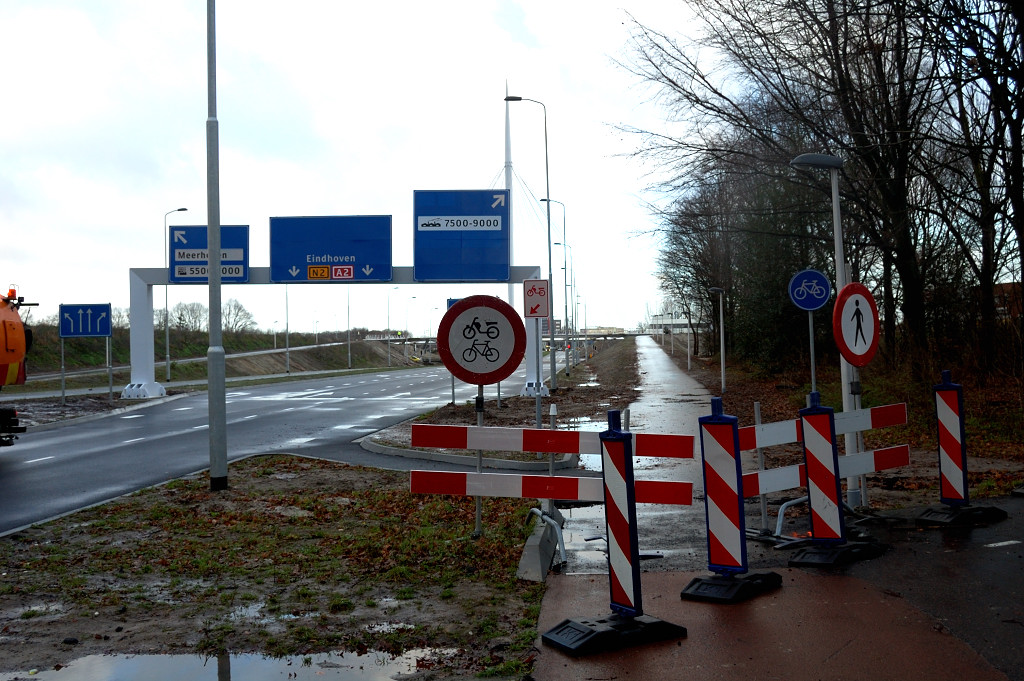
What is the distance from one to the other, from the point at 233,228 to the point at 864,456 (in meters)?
27.0

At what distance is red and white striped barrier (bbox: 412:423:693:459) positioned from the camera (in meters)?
7.01

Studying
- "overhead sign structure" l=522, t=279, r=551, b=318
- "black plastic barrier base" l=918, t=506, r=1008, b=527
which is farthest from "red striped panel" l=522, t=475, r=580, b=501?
"overhead sign structure" l=522, t=279, r=551, b=318

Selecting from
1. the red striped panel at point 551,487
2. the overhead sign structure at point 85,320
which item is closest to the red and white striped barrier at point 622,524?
the red striped panel at point 551,487

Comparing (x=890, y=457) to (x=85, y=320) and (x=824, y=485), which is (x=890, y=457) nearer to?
(x=824, y=485)

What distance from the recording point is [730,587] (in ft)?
20.1

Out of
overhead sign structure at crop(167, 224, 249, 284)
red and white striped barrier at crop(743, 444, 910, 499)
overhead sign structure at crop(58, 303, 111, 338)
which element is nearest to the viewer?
red and white striped barrier at crop(743, 444, 910, 499)

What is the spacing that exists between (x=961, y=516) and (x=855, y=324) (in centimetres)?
199

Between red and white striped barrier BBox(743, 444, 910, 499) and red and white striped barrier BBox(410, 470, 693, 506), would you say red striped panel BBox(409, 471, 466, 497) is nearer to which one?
red and white striped barrier BBox(410, 470, 693, 506)

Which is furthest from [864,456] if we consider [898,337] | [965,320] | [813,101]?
[898,337]

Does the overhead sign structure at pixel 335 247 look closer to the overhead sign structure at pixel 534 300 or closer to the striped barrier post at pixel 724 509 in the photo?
the overhead sign structure at pixel 534 300

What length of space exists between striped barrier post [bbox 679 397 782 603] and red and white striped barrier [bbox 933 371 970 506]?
3176mm

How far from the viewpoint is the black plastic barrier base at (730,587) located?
19.7 feet

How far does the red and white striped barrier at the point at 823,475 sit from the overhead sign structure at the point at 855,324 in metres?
1.54

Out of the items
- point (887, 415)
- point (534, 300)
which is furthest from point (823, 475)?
point (534, 300)
